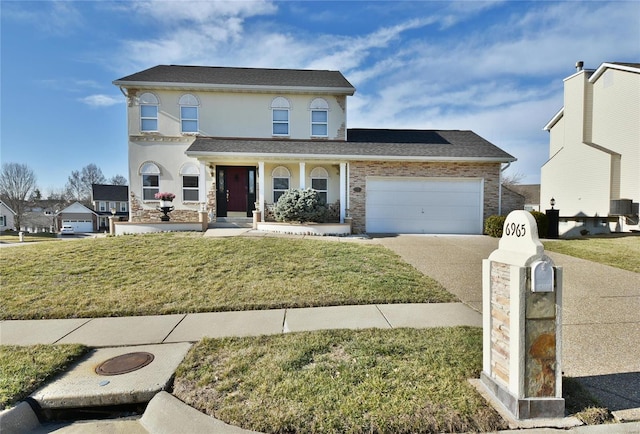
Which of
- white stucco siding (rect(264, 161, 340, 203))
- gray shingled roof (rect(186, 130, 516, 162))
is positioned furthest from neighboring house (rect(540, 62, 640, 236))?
white stucco siding (rect(264, 161, 340, 203))

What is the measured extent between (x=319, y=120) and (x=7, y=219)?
21144 mm

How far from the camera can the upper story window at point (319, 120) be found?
16.1 metres

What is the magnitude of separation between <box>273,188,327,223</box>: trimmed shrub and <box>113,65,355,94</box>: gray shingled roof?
641 cm

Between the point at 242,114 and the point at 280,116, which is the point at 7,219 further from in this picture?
the point at 280,116

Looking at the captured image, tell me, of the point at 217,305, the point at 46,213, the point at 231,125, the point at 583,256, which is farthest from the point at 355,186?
the point at 46,213

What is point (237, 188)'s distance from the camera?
1564 cm

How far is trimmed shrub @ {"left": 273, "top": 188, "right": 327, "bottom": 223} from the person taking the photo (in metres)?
12.3

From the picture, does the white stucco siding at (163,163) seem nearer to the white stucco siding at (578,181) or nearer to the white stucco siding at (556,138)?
the white stucco siding at (578,181)

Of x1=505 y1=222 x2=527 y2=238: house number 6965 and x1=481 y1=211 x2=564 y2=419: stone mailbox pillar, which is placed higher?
x1=505 y1=222 x2=527 y2=238: house number 6965

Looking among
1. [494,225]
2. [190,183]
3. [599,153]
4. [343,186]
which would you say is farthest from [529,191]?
[190,183]

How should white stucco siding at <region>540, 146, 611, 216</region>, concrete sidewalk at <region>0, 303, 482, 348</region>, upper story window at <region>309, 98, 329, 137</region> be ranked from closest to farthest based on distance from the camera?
concrete sidewalk at <region>0, 303, 482, 348</region>
white stucco siding at <region>540, 146, 611, 216</region>
upper story window at <region>309, 98, 329, 137</region>

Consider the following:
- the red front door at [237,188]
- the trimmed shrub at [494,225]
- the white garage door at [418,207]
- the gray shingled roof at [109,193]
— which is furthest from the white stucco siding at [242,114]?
the gray shingled roof at [109,193]

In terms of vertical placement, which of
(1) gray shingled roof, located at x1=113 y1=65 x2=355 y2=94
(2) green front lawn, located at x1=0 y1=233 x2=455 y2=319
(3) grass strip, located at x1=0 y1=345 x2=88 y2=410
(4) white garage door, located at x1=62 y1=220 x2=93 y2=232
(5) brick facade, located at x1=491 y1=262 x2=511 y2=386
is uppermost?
(1) gray shingled roof, located at x1=113 y1=65 x2=355 y2=94

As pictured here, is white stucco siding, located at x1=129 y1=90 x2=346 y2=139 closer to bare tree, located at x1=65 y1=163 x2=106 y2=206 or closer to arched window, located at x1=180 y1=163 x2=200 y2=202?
arched window, located at x1=180 y1=163 x2=200 y2=202
